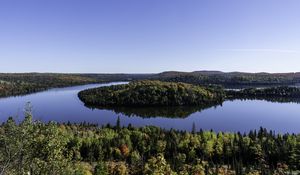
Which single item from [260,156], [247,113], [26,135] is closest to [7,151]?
[26,135]

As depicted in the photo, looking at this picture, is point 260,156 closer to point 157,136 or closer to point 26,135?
point 157,136

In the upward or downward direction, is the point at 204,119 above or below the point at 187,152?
below

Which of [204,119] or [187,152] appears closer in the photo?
[187,152]

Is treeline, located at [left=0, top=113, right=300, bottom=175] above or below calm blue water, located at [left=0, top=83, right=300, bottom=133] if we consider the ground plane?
above

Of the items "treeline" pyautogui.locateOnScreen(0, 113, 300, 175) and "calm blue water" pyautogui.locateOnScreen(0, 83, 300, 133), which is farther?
"calm blue water" pyautogui.locateOnScreen(0, 83, 300, 133)

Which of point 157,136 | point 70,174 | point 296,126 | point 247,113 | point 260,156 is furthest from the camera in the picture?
point 247,113

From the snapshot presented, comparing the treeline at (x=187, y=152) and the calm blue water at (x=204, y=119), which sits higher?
the treeline at (x=187, y=152)

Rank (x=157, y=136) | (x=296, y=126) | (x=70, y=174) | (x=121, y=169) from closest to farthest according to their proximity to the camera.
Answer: (x=70, y=174), (x=121, y=169), (x=157, y=136), (x=296, y=126)

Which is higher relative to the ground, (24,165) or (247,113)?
(24,165)

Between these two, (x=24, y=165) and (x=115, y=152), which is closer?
(x=24, y=165)

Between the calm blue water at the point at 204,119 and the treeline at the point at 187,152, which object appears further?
the calm blue water at the point at 204,119

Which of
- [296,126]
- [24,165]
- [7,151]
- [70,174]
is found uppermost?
[7,151]
